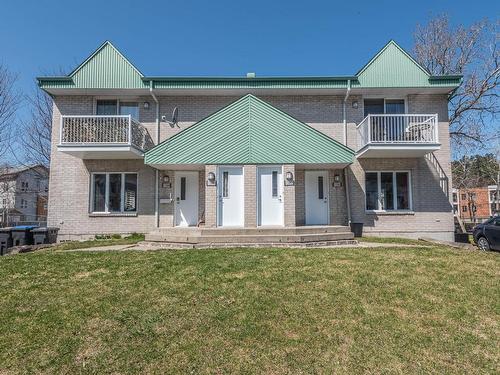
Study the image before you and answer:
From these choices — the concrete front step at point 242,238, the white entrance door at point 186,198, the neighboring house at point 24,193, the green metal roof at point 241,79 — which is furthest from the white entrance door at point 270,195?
the neighboring house at point 24,193

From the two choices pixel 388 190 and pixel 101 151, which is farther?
pixel 388 190

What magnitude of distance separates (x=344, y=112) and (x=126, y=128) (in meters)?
9.25

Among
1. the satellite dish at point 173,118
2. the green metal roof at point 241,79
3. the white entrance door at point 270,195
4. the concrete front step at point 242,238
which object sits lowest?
the concrete front step at point 242,238

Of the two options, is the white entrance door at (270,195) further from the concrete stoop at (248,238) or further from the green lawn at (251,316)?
the green lawn at (251,316)

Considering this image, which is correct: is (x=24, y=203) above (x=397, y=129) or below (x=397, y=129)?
below

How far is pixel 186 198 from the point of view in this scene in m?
13.4

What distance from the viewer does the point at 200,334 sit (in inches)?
172

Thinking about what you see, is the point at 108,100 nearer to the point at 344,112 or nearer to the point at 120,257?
the point at 120,257

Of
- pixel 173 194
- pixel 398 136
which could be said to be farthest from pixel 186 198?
pixel 398 136

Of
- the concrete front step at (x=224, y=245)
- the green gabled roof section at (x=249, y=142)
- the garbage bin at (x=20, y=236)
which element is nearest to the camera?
the concrete front step at (x=224, y=245)

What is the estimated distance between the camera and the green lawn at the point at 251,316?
387 centimetres

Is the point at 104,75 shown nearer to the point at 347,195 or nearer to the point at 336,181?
the point at 336,181

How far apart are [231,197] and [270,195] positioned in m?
1.38

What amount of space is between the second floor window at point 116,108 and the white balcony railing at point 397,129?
9803 millimetres
